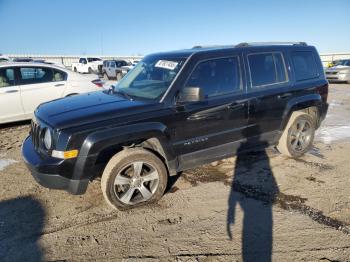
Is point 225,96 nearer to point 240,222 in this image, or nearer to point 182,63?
point 182,63

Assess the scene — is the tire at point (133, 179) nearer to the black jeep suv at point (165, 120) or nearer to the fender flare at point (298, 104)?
the black jeep suv at point (165, 120)

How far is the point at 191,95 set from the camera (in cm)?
396

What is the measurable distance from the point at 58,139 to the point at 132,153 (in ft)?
2.80

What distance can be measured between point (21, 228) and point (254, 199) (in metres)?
2.80

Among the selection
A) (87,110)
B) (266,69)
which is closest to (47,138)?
(87,110)

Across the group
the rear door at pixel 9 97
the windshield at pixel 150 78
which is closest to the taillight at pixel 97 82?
the rear door at pixel 9 97

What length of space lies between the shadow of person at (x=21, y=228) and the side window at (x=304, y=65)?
14.6 feet

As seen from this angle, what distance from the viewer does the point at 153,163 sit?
13.1ft

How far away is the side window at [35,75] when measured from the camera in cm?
764

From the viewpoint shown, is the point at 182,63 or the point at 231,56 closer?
the point at 182,63

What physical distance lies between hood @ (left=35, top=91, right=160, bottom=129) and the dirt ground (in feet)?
3.74

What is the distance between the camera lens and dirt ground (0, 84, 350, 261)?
10.3ft

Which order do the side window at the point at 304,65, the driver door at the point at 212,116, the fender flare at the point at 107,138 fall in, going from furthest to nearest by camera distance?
the side window at the point at 304,65 → the driver door at the point at 212,116 → the fender flare at the point at 107,138

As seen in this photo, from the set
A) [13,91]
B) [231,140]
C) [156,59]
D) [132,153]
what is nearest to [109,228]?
[132,153]
